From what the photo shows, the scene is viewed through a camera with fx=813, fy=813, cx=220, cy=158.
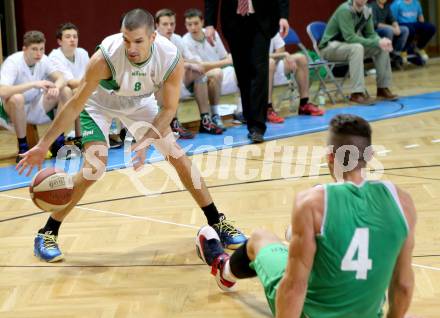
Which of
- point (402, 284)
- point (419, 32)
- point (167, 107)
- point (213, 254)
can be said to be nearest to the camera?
point (402, 284)

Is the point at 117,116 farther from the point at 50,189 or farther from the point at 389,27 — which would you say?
the point at 389,27

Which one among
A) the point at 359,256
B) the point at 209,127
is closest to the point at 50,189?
the point at 359,256

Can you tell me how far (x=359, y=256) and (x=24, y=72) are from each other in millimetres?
6045

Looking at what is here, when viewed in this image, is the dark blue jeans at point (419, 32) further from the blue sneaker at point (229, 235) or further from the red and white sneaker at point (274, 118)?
the blue sneaker at point (229, 235)

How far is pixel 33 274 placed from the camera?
456cm

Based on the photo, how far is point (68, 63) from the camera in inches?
340

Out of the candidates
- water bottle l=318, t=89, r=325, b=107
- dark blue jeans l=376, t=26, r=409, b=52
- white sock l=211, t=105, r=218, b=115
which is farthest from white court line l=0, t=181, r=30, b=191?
dark blue jeans l=376, t=26, r=409, b=52

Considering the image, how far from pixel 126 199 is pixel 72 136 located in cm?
261

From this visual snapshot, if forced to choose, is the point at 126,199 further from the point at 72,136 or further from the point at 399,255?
the point at 399,255

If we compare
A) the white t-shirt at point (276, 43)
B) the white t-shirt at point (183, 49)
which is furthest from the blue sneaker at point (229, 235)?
the white t-shirt at point (276, 43)

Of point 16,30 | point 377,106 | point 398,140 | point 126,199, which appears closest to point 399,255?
point 126,199

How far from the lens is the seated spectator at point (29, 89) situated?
7.98 meters

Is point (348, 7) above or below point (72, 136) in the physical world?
above

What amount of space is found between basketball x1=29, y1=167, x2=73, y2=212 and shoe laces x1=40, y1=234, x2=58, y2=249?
0.25m
